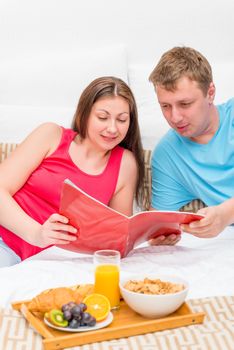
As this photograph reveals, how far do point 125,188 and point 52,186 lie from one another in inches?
9.6

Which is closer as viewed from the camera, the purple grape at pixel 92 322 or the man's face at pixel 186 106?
the purple grape at pixel 92 322

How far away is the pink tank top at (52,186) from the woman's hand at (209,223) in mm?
349

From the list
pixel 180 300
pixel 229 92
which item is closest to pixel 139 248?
pixel 180 300

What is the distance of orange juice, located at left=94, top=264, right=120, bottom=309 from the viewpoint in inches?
54.2

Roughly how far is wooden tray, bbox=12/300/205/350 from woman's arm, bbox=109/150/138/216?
65 centimetres

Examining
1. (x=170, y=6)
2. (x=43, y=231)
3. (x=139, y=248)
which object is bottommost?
(x=139, y=248)

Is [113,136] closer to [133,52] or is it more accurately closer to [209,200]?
[209,200]

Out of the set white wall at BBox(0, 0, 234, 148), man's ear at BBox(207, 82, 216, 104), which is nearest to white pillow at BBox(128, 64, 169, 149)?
white wall at BBox(0, 0, 234, 148)

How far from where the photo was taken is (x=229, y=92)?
102 inches

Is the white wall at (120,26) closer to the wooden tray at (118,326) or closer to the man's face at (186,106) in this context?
the man's face at (186,106)

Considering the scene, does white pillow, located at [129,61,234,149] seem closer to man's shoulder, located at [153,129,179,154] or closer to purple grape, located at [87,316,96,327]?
man's shoulder, located at [153,129,179,154]

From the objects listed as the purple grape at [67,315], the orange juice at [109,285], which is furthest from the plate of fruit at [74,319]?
the orange juice at [109,285]

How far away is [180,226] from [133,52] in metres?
1.20

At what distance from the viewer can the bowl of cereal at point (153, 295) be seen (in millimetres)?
1294
